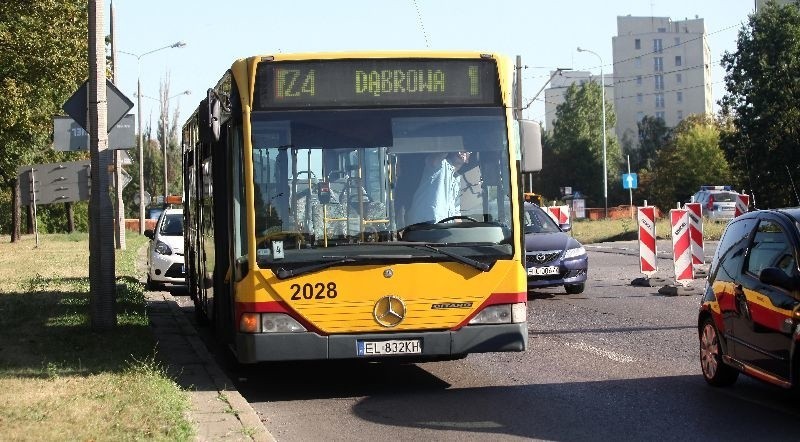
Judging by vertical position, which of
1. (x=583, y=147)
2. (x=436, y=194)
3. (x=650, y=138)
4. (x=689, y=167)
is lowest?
(x=436, y=194)

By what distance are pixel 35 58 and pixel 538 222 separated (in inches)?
829

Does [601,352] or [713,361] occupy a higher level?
[713,361]

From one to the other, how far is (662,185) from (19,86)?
223 feet

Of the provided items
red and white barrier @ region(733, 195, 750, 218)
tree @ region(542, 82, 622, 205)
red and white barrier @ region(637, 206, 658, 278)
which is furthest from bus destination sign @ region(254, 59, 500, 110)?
tree @ region(542, 82, 622, 205)

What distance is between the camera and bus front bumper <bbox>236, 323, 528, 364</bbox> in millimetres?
10469

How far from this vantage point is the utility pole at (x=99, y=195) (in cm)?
1550

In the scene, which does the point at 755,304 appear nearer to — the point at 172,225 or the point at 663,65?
the point at 172,225

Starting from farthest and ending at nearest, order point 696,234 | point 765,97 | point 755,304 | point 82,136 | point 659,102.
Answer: point 659,102, point 765,97, point 696,234, point 82,136, point 755,304

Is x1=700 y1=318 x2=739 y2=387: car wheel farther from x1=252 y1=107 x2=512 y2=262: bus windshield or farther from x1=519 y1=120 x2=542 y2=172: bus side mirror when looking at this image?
x1=519 y1=120 x2=542 y2=172: bus side mirror

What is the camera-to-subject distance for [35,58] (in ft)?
125

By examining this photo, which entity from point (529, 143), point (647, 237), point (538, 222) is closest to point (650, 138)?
point (647, 237)

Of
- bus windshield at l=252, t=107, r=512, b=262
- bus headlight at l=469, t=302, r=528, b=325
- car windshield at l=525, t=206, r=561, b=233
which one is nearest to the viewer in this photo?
bus windshield at l=252, t=107, r=512, b=262

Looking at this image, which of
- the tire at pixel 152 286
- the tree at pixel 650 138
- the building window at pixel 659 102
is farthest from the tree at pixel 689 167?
the tire at pixel 152 286

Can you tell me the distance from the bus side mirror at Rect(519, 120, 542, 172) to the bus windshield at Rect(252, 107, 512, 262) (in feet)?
0.76
